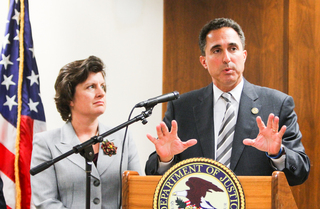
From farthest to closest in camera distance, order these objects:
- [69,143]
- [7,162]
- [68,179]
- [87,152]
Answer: [7,162]
[69,143]
[68,179]
[87,152]

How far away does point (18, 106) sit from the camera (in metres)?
2.45

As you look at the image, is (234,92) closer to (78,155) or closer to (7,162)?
(78,155)

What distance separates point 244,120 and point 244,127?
44 millimetres

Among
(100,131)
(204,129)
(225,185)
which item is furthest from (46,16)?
(225,185)

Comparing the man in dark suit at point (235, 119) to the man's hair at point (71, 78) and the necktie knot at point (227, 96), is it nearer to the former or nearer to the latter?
the necktie knot at point (227, 96)

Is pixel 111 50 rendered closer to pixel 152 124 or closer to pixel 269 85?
pixel 152 124

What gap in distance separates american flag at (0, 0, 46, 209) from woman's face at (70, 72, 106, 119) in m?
0.51

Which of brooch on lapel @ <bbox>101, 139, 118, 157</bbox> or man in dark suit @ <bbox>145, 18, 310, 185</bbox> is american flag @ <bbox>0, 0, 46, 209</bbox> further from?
man in dark suit @ <bbox>145, 18, 310, 185</bbox>

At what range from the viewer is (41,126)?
2.55 m

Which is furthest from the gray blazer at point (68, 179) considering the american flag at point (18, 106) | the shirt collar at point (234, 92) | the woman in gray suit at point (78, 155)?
the shirt collar at point (234, 92)

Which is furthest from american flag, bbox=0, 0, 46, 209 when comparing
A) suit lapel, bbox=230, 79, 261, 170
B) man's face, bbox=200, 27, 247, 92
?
suit lapel, bbox=230, 79, 261, 170

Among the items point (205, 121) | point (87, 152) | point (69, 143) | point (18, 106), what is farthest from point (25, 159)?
point (205, 121)

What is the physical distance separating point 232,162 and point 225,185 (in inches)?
27.1

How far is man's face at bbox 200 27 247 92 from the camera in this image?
201cm
